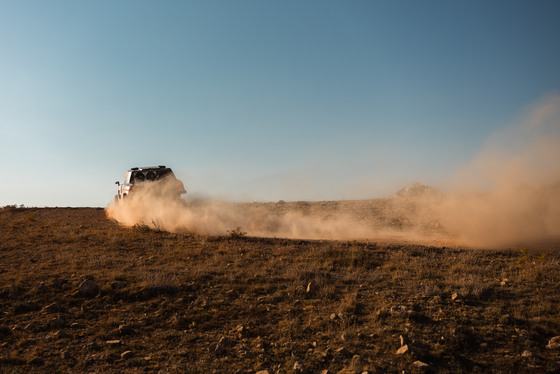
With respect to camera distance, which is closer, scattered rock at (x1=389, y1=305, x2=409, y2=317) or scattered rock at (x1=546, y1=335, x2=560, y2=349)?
scattered rock at (x1=546, y1=335, x2=560, y2=349)

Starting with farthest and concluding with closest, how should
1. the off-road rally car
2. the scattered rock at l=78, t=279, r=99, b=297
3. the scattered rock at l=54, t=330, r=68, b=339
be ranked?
the off-road rally car < the scattered rock at l=78, t=279, r=99, b=297 < the scattered rock at l=54, t=330, r=68, b=339

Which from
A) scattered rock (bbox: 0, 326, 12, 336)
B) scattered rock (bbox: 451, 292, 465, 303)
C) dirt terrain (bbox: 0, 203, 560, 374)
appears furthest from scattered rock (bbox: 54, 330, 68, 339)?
scattered rock (bbox: 451, 292, 465, 303)

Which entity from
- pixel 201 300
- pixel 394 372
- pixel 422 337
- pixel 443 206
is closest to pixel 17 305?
pixel 201 300

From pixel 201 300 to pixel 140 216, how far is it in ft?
36.1

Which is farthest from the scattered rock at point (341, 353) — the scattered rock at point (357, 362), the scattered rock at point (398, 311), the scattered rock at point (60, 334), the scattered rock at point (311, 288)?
the scattered rock at point (60, 334)

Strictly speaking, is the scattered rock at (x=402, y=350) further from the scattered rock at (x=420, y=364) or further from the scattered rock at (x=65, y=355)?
the scattered rock at (x=65, y=355)

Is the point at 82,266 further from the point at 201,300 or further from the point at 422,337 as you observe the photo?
the point at 422,337

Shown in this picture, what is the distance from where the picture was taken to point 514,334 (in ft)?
16.9

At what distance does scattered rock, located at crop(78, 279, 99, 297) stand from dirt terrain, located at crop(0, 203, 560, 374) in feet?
0.08

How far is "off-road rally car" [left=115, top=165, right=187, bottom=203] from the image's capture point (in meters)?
17.2

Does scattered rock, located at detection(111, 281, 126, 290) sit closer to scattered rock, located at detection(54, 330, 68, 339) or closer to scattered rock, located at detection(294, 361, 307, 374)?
scattered rock, located at detection(54, 330, 68, 339)

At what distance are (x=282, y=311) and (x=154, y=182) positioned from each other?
42.9 ft

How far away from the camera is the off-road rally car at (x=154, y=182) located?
679 inches

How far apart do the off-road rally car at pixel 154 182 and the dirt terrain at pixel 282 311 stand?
6.88m
